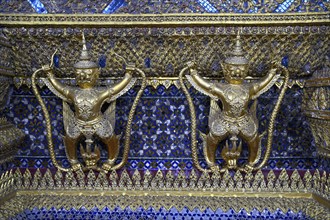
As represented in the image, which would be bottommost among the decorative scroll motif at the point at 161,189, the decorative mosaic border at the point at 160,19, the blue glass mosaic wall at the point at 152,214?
the blue glass mosaic wall at the point at 152,214

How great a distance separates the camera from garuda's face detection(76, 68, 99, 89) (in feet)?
6.24

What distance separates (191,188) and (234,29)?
0.90 meters

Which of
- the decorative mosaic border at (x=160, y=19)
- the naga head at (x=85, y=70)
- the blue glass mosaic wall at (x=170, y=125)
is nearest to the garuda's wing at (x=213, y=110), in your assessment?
the blue glass mosaic wall at (x=170, y=125)

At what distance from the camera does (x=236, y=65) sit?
1877 mm

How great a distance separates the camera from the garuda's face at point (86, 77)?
190cm

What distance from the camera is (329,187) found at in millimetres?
1901

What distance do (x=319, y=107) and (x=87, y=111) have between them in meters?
1.24

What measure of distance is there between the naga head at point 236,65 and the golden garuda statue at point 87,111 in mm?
475

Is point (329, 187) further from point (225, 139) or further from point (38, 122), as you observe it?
point (38, 122)

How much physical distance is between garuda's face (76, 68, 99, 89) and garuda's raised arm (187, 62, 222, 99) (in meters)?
0.50

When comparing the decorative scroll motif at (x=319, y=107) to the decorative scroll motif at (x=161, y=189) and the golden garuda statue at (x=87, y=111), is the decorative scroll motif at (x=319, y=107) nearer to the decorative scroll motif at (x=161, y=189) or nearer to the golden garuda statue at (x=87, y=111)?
the decorative scroll motif at (x=161, y=189)

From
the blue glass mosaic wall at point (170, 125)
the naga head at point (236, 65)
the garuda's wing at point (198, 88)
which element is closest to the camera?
the naga head at point (236, 65)

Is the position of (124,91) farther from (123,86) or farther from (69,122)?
(69,122)

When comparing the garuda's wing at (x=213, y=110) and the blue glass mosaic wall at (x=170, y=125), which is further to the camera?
the blue glass mosaic wall at (x=170, y=125)
